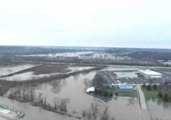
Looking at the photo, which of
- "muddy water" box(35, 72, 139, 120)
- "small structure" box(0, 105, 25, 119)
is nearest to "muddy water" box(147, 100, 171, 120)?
"muddy water" box(35, 72, 139, 120)

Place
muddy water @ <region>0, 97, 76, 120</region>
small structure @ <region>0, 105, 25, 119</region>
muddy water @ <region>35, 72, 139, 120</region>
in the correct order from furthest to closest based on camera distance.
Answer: muddy water @ <region>35, 72, 139, 120</region> → muddy water @ <region>0, 97, 76, 120</region> → small structure @ <region>0, 105, 25, 119</region>

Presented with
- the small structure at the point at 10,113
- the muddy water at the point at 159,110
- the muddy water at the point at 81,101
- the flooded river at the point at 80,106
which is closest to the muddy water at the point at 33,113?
the flooded river at the point at 80,106

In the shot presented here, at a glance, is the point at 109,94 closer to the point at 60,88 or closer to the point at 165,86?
the point at 60,88

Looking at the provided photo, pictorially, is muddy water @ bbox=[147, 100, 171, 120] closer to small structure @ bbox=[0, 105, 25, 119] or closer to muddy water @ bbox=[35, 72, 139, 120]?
muddy water @ bbox=[35, 72, 139, 120]

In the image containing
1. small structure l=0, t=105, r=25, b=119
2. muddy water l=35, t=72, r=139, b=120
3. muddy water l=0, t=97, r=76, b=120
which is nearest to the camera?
small structure l=0, t=105, r=25, b=119

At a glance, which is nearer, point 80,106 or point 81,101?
point 80,106

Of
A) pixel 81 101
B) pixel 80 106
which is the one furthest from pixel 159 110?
pixel 81 101

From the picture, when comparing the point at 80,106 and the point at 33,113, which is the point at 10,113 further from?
the point at 80,106

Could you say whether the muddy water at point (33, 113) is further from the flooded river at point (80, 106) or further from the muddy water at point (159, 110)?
the muddy water at point (159, 110)
